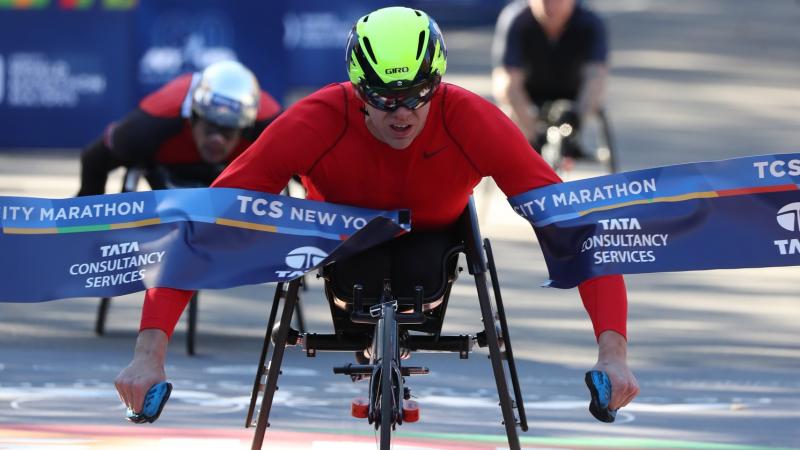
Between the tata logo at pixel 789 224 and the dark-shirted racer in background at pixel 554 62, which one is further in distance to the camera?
the dark-shirted racer in background at pixel 554 62

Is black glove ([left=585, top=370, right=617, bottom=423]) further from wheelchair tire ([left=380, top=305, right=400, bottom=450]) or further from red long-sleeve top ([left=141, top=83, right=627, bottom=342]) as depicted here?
wheelchair tire ([left=380, top=305, right=400, bottom=450])

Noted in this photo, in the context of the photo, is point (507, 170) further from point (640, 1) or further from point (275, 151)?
point (640, 1)

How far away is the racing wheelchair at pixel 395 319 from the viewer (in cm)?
525

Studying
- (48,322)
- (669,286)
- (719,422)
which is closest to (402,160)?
(719,422)

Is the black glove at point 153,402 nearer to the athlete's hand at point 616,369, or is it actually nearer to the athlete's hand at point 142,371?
the athlete's hand at point 142,371

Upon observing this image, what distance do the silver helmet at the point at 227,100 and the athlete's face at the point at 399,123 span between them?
307 cm

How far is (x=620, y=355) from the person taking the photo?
5.15m

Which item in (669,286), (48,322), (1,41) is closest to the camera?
(48,322)

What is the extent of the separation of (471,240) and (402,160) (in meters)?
0.33

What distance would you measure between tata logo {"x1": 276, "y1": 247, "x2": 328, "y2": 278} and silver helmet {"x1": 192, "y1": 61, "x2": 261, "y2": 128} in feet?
10.1

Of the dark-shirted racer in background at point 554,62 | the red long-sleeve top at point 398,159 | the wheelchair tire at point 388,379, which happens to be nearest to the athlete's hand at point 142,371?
the red long-sleeve top at point 398,159

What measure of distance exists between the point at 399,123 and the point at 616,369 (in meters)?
0.97

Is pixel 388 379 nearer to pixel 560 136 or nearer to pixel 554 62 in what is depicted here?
pixel 560 136

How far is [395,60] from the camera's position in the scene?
208 inches
